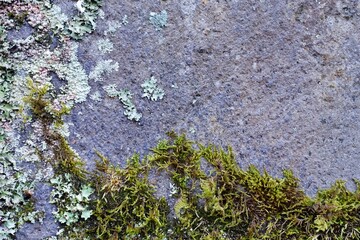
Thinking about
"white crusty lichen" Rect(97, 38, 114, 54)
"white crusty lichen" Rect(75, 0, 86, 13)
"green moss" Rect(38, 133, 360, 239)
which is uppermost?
"white crusty lichen" Rect(75, 0, 86, 13)

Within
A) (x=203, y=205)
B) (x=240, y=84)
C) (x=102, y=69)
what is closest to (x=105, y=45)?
(x=102, y=69)

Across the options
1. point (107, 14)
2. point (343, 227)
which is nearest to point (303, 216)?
point (343, 227)

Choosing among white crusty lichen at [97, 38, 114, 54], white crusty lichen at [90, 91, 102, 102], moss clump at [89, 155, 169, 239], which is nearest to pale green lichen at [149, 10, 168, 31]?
white crusty lichen at [97, 38, 114, 54]

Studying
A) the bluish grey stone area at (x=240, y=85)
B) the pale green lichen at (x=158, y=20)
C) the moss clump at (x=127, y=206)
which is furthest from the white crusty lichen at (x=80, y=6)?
the moss clump at (x=127, y=206)

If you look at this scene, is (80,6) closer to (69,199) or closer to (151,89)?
(151,89)

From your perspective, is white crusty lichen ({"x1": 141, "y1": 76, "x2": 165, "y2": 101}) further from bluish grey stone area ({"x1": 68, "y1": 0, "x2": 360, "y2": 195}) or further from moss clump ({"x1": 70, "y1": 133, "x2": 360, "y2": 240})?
moss clump ({"x1": 70, "y1": 133, "x2": 360, "y2": 240})

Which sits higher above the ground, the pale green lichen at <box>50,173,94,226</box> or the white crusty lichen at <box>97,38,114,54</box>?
the white crusty lichen at <box>97,38,114,54</box>
